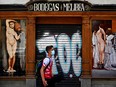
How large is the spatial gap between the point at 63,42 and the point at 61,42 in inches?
3.5

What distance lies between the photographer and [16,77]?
1518cm

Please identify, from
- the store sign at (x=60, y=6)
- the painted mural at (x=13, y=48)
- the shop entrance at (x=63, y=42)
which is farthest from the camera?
the shop entrance at (x=63, y=42)

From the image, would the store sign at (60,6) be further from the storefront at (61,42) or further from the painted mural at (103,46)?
the painted mural at (103,46)

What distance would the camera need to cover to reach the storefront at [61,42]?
49.7 feet

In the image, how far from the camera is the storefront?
1515 cm

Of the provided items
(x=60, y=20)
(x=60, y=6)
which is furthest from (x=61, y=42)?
(x=60, y=6)

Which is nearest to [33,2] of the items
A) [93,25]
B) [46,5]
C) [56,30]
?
[46,5]

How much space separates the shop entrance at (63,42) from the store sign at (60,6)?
57cm

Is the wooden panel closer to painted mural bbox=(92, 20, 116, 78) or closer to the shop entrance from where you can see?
the shop entrance

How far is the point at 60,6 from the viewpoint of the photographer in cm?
1517

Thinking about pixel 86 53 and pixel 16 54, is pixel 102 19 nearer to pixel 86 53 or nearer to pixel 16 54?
pixel 86 53

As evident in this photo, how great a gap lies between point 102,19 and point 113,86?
2965 mm

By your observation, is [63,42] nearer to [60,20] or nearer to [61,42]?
[61,42]

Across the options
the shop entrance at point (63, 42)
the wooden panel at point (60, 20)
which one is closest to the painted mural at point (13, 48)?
the shop entrance at point (63, 42)
